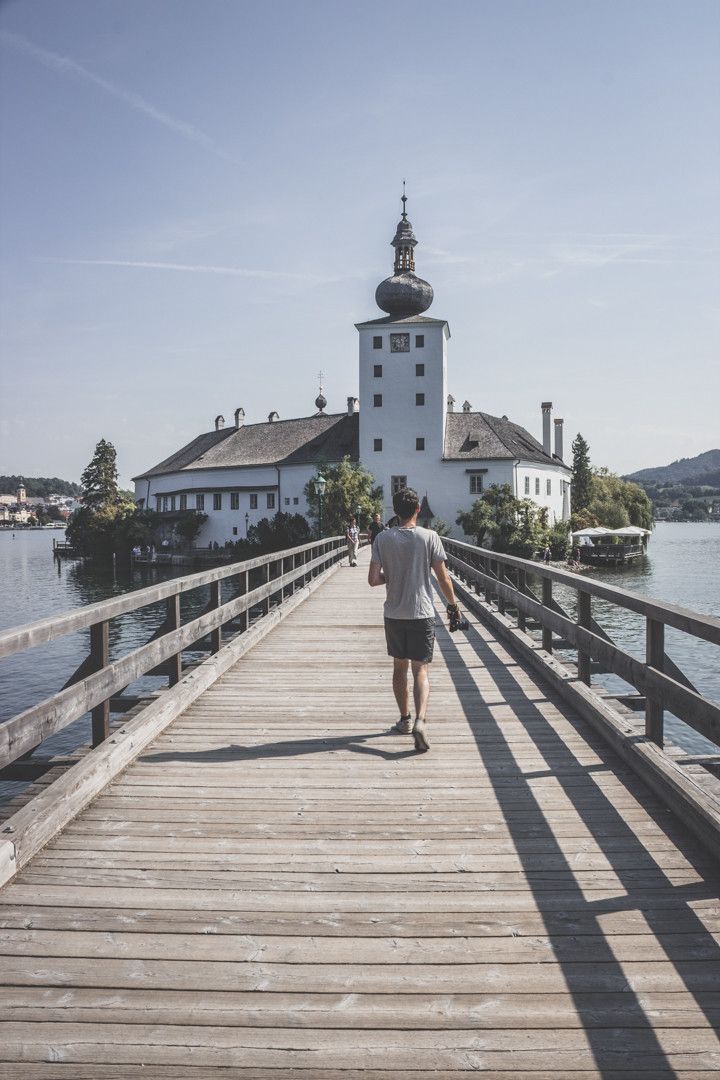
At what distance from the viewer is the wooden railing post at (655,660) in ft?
15.9

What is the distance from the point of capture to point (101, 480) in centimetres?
8969

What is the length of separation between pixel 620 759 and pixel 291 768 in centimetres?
215

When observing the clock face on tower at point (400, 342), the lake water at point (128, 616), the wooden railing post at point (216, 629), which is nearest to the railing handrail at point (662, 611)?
the wooden railing post at point (216, 629)

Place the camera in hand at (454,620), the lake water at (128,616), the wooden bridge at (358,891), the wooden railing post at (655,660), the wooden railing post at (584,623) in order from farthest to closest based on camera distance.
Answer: the lake water at (128,616) < the wooden railing post at (584,623) < the camera in hand at (454,620) < the wooden railing post at (655,660) < the wooden bridge at (358,891)

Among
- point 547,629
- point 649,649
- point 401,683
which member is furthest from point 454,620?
Answer: point 547,629

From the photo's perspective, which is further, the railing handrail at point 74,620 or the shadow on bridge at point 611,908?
the railing handrail at point 74,620

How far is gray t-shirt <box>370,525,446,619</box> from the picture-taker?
5.80m

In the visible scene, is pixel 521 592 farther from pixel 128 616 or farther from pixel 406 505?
pixel 128 616

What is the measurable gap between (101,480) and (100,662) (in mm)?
88997

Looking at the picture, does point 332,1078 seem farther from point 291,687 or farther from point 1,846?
point 291,687

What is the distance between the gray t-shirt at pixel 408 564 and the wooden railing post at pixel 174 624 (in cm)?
181

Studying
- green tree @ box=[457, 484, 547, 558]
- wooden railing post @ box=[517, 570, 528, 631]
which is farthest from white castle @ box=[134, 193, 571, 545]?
wooden railing post @ box=[517, 570, 528, 631]

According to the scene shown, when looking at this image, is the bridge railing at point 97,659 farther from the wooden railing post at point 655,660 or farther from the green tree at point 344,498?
the green tree at point 344,498

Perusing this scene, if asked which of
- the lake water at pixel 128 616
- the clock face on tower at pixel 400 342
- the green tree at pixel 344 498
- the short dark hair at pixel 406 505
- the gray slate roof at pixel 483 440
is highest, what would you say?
the clock face on tower at pixel 400 342
